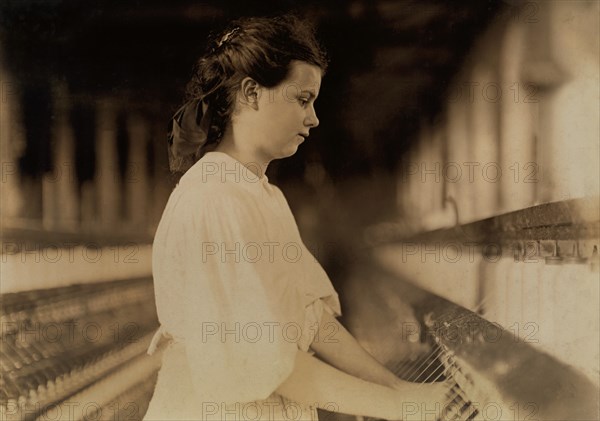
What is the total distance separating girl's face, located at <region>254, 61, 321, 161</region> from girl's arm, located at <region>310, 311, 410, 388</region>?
488 millimetres

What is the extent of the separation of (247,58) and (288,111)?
0.59ft

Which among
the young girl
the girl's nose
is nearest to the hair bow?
the young girl

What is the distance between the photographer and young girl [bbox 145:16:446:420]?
1751 millimetres

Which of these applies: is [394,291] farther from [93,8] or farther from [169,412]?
[93,8]

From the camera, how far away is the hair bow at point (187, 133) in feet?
6.00

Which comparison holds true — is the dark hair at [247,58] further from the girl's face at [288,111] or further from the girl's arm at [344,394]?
the girl's arm at [344,394]

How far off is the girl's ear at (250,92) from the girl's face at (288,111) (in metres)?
0.01

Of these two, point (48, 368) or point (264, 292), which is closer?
point (264, 292)

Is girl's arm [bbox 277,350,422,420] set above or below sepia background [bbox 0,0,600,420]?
below

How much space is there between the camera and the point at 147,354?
1830mm

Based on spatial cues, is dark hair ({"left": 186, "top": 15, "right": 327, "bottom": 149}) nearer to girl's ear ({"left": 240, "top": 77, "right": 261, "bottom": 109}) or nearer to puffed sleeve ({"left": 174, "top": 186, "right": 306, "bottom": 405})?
girl's ear ({"left": 240, "top": 77, "right": 261, "bottom": 109})

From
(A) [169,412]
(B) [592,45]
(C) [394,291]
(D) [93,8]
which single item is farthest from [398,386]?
(D) [93,8]

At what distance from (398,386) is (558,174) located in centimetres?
74

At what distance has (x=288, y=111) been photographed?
181 centimetres
